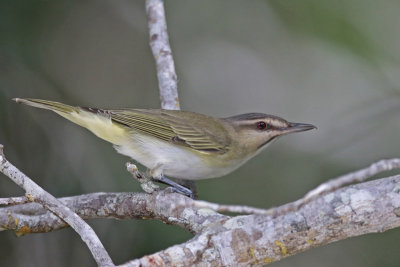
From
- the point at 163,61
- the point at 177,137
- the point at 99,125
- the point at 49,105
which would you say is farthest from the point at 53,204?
the point at 163,61

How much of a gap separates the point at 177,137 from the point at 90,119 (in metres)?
0.72

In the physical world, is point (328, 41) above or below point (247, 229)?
above

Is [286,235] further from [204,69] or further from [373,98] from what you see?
[204,69]

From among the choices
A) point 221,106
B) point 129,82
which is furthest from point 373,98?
point 129,82

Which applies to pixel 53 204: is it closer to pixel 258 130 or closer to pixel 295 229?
pixel 295 229

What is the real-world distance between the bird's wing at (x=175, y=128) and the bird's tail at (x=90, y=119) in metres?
0.07

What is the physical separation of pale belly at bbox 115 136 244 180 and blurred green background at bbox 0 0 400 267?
67 centimetres

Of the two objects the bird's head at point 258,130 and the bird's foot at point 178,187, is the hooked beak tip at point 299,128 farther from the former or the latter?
the bird's foot at point 178,187

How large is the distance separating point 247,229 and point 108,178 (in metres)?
2.40

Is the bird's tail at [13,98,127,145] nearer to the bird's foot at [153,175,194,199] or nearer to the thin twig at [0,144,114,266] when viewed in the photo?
the bird's foot at [153,175,194,199]

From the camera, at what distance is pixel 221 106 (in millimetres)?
6449

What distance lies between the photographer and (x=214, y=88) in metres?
6.52

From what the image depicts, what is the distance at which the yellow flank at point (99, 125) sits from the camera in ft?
14.2

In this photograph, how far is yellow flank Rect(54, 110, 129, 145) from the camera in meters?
4.33
